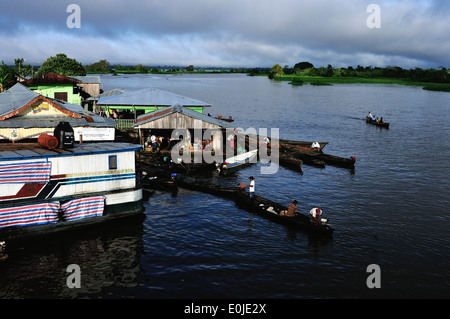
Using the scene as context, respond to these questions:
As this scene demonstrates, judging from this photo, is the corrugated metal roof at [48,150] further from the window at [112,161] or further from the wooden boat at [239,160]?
the wooden boat at [239,160]

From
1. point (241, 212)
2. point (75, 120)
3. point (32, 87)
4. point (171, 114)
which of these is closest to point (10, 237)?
point (75, 120)

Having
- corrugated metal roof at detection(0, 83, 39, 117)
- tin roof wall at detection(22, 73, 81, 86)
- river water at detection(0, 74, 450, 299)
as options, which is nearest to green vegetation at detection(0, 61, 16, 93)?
tin roof wall at detection(22, 73, 81, 86)

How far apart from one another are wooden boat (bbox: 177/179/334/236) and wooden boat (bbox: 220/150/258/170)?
5867 mm

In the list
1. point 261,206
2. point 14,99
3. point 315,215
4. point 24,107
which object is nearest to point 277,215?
point 261,206

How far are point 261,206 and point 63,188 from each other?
14.8 meters

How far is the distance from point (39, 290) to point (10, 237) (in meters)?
5.09

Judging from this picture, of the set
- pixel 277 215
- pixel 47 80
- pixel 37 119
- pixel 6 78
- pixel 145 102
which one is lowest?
pixel 277 215

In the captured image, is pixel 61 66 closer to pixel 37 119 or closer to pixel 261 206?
pixel 37 119

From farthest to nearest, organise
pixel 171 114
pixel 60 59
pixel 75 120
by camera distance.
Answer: pixel 60 59 < pixel 171 114 < pixel 75 120

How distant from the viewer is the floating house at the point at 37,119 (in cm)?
3081

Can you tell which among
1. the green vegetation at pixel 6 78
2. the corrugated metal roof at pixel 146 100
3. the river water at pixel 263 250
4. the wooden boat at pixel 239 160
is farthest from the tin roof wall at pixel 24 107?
the green vegetation at pixel 6 78

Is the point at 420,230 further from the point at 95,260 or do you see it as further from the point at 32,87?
the point at 32,87

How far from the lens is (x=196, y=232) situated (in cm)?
2614

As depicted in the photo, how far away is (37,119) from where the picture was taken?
32.1m
